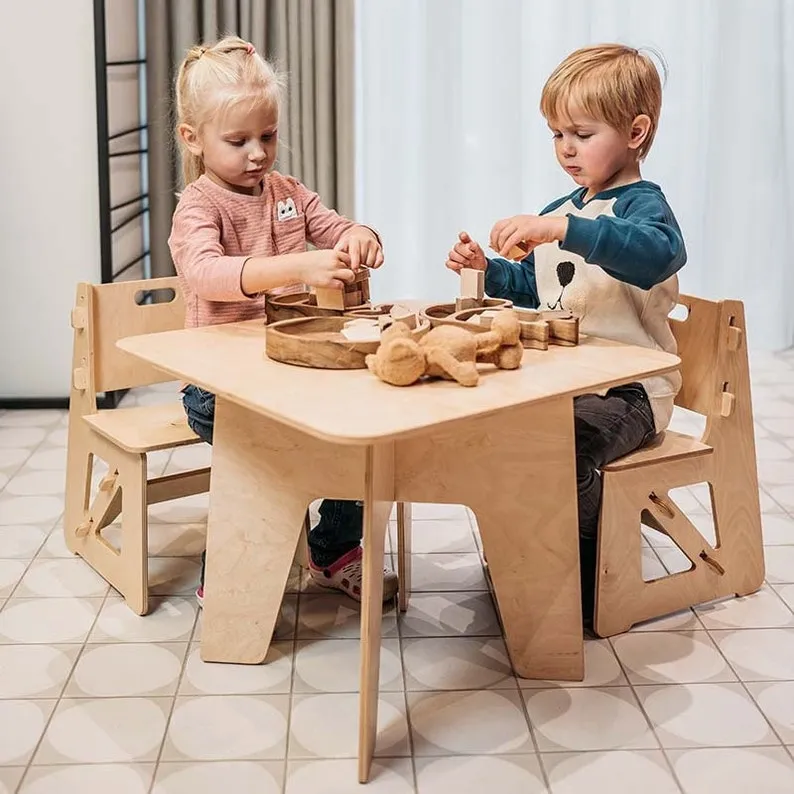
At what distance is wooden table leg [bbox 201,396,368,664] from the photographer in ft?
5.39

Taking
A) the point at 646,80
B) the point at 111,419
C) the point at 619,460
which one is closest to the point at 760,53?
the point at 646,80

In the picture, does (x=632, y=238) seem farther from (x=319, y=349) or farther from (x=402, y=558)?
(x=402, y=558)

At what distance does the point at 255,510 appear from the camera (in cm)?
169

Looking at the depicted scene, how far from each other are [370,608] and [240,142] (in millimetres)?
833

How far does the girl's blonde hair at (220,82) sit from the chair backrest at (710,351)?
81 cm

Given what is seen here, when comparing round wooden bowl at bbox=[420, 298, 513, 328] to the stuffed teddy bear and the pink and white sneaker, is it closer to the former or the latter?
the stuffed teddy bear

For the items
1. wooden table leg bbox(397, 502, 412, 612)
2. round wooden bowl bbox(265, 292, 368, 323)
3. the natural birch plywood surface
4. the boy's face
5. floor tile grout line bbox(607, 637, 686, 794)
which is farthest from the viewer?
wooden table leg bbox(397, 502, 412, 612)

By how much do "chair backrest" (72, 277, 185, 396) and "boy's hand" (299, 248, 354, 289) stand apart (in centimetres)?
47

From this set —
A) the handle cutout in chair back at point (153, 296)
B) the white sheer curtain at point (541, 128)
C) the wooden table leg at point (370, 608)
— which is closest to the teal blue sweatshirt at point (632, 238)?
the wooden table leg at point (370, 608)

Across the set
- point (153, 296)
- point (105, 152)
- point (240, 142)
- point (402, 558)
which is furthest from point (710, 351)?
point (153, 296)

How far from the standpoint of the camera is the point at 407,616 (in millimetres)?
1927

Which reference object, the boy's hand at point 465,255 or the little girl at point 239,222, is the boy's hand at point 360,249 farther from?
the boy's hand at point 465,255

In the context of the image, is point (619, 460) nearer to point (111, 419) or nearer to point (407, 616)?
point (407, 616)

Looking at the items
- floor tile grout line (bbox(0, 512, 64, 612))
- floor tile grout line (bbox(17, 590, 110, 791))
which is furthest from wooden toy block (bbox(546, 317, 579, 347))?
floor tile grout line (bbox(0, 512, 64, 612))
